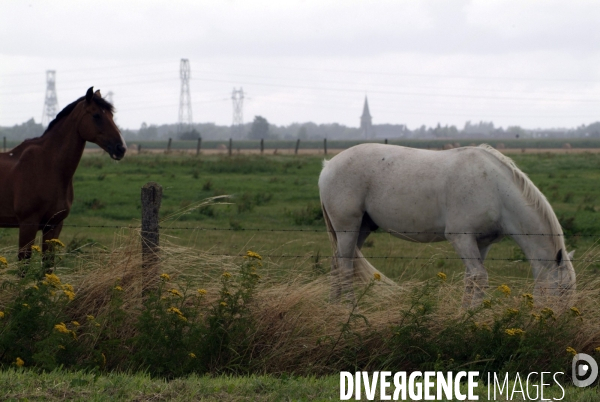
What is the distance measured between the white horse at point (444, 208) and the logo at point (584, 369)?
3.08ft

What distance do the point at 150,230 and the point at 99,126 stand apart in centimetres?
160

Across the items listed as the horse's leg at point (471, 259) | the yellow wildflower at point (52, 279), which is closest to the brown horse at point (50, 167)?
the yellow wildflower at point (52, 279)

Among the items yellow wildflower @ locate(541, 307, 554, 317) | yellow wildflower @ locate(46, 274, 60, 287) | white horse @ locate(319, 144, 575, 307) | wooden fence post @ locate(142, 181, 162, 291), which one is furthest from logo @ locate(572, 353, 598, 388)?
yellow wildflower @ locate(46, 274, 60, 287)

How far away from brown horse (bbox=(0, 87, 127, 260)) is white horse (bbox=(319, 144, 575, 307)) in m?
2.43

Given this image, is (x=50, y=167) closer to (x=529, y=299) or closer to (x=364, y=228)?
(x=364, y=228)

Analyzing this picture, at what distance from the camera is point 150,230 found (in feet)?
21.2

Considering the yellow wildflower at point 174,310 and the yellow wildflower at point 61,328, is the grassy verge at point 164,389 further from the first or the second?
the yellow wildflower at point 174,310

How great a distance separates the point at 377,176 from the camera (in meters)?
7.97

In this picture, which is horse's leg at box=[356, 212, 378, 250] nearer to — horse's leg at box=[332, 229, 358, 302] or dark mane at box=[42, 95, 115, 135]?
horse's leg at box=[332, 229, 358, 302]

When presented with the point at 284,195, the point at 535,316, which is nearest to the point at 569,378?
the point at 535,316

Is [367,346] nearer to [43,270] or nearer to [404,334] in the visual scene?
[404,334]

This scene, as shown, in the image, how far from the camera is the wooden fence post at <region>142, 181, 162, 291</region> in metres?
6.37

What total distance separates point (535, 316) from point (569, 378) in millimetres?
513

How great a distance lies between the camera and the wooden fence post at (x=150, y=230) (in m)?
6.37
